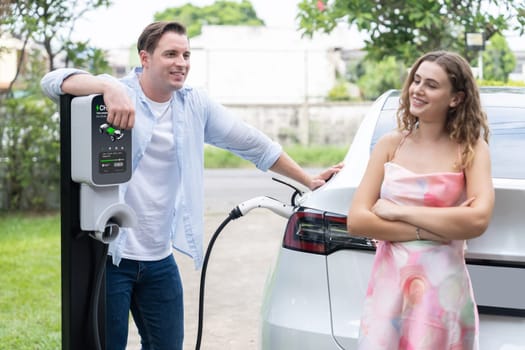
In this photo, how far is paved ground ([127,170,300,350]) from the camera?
5.28 metres

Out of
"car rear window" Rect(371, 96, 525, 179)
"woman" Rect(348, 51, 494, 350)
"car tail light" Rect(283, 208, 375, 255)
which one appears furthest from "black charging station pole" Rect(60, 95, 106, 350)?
"car rear window" Rect(371, 96, 525, 179)

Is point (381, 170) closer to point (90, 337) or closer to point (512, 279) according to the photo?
point (512, 279)

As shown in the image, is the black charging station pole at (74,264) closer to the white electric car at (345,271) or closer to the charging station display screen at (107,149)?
the charging station display screen at (107,149)

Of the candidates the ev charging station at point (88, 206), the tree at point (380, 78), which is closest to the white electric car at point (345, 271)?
the ev charging station at point (88, 206)

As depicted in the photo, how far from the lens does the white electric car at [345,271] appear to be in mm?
2635

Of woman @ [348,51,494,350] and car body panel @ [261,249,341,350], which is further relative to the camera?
car body panel @ [261,249,341,350]

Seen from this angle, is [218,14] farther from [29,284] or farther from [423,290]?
[423,290]

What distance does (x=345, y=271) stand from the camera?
2.79 metres

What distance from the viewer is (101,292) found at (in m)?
3.05

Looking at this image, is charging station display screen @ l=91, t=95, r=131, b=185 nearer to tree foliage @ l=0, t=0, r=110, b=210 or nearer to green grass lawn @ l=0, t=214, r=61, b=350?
green grass lawn @ l=0, t=214, r=61, b=350

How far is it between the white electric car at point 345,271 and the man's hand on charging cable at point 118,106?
64cm

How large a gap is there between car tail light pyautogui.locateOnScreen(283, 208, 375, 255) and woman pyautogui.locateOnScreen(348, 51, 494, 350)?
226mm

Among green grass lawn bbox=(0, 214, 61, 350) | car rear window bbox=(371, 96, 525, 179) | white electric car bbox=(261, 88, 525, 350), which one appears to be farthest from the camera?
green grass lawn bbox=(0, 214, 61, 350)

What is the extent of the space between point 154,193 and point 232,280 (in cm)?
395
